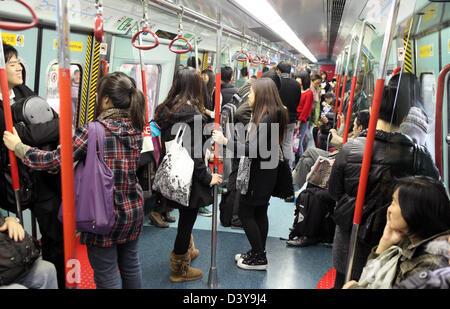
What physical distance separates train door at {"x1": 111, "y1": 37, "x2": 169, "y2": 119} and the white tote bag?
8.34ft

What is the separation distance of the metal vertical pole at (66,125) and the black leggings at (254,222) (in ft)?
6.95

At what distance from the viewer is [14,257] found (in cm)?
195

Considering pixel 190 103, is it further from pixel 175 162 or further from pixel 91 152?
pixel 91 152

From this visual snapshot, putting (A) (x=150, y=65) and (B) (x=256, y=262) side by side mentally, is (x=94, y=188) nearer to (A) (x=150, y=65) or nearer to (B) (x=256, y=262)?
(B) (x=256, y=262)

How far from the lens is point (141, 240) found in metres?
4.48

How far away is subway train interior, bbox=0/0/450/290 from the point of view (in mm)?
2191

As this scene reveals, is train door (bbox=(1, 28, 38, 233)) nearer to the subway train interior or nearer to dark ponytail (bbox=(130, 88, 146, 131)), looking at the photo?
the subway train interior

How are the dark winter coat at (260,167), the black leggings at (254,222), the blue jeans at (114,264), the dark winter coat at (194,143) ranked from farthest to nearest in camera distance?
the black leggings at (254,222) < the dark winter coat at (260,167) < the dark winter coat at (194,143) < the blue jeans at (114,264)

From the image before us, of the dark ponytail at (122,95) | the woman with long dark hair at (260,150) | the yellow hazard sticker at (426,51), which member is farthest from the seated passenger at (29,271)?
the yellow hazard sticker at (426,51)

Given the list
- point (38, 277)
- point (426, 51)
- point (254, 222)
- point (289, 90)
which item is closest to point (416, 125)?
point (426, 51)

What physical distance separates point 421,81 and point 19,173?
8.48ft

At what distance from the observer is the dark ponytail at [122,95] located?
2.22 m

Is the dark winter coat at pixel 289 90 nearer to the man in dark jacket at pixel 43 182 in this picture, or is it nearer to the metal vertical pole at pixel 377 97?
the metal vertical pole at pixel 377 97
